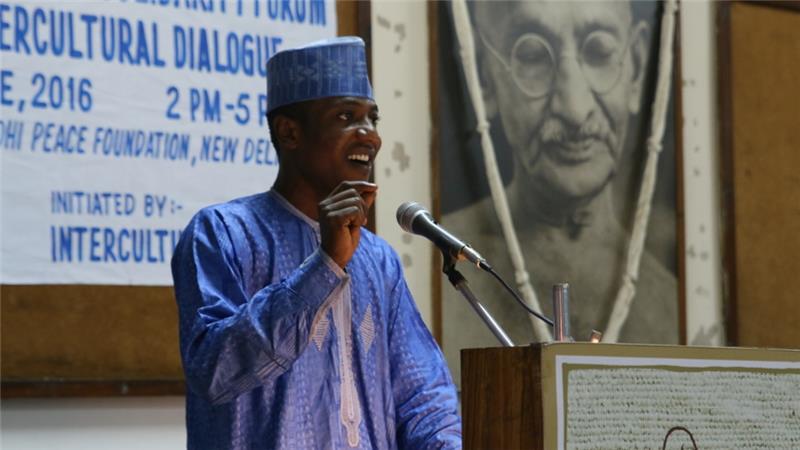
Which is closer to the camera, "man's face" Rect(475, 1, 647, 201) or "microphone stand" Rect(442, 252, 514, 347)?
"microphone stand" Rect(442, 252, 514, 347)

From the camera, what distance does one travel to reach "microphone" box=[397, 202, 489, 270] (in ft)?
6.61

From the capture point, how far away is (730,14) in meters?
4.41

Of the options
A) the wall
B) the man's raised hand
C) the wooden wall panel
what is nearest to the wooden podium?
the man's raised hand

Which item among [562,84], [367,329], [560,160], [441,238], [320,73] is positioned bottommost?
[367,329]

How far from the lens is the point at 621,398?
1.66 meters

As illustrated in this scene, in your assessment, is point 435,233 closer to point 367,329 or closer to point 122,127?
point 367,329

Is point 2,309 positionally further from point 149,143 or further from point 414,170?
point 414,170

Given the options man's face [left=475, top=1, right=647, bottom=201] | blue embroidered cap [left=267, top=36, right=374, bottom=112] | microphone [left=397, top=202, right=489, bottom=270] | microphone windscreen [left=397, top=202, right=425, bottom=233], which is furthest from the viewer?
man's face [left=475, top=1, right=647, bottom=201]

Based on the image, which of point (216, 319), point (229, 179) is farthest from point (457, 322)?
point (216, 319)

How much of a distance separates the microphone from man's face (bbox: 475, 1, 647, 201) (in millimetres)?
1852

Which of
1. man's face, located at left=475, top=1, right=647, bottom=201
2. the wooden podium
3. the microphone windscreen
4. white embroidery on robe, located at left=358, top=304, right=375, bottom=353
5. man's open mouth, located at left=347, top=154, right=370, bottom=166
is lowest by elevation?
the wooden podium

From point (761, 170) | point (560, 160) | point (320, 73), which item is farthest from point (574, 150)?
point (320, 73)

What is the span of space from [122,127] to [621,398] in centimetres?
199

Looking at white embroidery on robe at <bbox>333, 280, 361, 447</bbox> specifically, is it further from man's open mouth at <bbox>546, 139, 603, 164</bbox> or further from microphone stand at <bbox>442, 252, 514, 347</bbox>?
man's open mouth at <bbox>546, 139, 603, 164</bbox>
